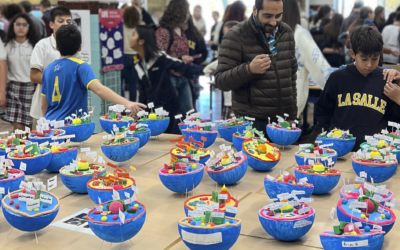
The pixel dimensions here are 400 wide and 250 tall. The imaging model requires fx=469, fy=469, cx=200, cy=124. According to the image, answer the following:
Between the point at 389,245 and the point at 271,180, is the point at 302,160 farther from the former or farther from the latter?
the point at 389,245

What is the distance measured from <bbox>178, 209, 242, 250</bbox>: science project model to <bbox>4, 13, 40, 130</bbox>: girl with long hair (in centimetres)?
377

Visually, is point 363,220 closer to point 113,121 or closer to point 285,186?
point 285,186

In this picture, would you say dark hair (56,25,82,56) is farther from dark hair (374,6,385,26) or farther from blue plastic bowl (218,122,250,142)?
dark hair (374,6,385,26)

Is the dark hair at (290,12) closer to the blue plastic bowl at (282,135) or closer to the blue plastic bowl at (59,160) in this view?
the blue plastic bowl at (282,135)

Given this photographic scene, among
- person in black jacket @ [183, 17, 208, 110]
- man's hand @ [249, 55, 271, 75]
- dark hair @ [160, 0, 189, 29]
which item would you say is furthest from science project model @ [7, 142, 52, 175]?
person in black jacket @ [183, 17, 208, 110]

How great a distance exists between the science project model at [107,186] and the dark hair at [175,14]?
2943mm

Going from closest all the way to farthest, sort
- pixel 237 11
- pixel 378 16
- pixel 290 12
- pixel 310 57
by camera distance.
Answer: pixel 290 12 < pixel 310 57 < pixel 237 11 < pixel 378 16

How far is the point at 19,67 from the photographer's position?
4625mm

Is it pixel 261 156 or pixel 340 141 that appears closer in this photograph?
pixel 261 156

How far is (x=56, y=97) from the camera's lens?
116 inches

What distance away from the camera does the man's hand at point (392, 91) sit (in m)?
2.42

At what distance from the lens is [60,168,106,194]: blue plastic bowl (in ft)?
5.96

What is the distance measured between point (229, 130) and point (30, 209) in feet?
4.32

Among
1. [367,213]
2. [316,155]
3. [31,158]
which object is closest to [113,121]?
[31,158]
